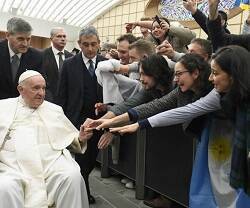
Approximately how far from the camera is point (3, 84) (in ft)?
11.9

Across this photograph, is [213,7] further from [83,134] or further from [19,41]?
[19,41]

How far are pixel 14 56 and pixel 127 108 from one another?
4.60 ft

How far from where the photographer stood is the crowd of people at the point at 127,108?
220 cm

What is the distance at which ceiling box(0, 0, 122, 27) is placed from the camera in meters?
17.0

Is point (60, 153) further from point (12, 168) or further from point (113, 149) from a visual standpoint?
point (113, 149)

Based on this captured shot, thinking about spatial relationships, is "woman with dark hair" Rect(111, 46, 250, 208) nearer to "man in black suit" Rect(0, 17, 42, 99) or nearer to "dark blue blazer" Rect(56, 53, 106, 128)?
"dark blue blazer" Rect(56, 53, 106, 128)

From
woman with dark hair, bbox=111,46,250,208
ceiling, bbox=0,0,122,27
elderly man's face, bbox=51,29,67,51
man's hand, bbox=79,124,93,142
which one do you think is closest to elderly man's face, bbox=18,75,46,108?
man's hand, bbox=79,124,93,142

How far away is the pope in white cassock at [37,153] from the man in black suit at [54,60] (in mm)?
1179

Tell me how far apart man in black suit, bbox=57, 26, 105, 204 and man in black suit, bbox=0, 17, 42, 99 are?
449mm

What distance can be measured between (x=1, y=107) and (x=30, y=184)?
0.87 m

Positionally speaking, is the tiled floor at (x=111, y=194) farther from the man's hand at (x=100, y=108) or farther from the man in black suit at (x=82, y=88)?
the man's hand at (x=100, y=108)

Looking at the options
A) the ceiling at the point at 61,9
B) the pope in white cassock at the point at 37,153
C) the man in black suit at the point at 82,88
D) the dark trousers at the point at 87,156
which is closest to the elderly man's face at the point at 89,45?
the man in black suit at the point at 82,88

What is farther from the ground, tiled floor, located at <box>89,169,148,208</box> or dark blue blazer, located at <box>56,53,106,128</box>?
dark blue blazer, located at <box>56,53,106,128</box>

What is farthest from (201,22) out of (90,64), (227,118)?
(90,64)
